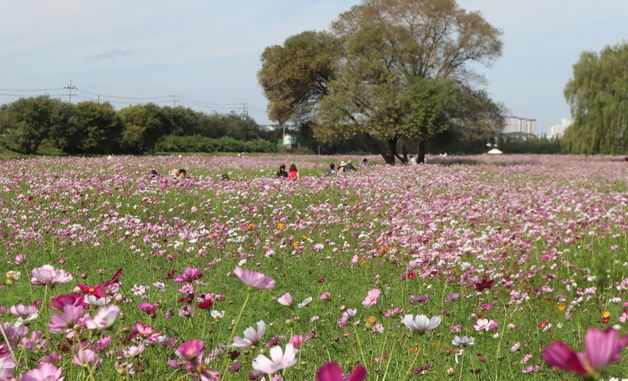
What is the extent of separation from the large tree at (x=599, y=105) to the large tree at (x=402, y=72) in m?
6.93

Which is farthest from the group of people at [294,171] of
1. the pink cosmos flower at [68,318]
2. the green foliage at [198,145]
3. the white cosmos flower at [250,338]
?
the green foliage at [198,145]

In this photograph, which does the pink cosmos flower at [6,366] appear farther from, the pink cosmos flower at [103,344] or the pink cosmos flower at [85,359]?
the pink cosmos flower at [103,344]

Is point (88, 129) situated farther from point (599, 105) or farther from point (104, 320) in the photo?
point (104, 320)

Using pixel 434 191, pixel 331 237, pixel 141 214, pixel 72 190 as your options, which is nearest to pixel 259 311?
pixel 331 237

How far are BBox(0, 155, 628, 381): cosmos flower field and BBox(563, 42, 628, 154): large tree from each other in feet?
87.4

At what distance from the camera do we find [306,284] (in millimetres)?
7242

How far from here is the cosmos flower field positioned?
212 cm

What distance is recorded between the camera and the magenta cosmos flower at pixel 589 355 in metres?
0.83

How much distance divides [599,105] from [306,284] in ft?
124

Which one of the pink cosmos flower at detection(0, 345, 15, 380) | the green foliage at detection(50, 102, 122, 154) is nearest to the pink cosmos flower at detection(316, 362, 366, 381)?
the pink cosmos flower at detection(0, 345, 15, 380)

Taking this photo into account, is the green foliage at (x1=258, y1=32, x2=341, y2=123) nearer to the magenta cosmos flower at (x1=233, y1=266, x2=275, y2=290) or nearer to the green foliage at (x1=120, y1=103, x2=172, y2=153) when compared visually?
the green foliage at (x1=120, y1=103, x2=172, y2=153)

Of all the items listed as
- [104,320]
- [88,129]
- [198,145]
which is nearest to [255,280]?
[104,320]

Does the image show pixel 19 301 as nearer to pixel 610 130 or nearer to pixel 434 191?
pixel 434 191

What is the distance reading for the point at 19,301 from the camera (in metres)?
6.29
